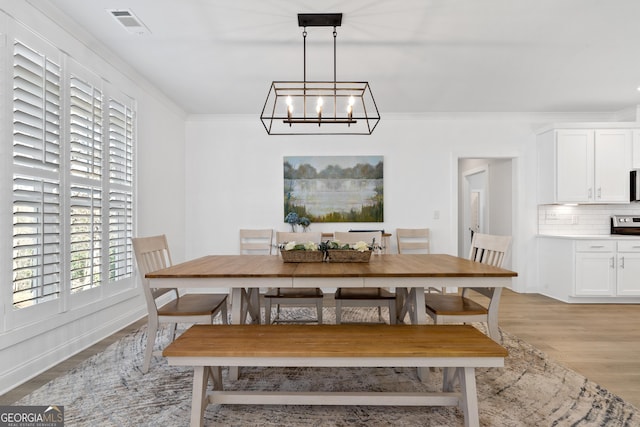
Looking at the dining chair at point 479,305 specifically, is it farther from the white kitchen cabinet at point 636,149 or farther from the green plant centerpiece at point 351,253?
the white kitchen cabinet at point 636,149

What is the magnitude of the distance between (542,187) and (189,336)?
5106mm

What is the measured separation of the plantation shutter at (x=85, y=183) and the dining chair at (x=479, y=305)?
2.70 meters

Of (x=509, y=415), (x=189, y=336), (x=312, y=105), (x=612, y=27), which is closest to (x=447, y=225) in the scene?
(x=312, y=105)

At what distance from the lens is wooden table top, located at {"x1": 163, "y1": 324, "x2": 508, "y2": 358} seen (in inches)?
63.9

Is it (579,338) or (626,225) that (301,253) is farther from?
(626,225)

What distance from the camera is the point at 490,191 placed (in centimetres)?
623

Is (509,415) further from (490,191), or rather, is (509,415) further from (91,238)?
(490,191)

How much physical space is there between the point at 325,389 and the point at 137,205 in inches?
109

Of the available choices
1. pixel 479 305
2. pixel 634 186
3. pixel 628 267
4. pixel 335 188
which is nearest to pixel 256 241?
pixel 335 188

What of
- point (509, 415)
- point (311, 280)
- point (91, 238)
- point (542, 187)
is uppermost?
point (542, 187)

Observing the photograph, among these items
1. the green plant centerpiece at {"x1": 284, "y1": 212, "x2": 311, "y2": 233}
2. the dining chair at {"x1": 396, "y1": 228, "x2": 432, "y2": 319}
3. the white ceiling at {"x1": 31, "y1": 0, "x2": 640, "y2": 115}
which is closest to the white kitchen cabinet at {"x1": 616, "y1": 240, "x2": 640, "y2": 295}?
the white ceiling at {"x1": 31, "y1": 0, "x2": 640, "y2": 115}

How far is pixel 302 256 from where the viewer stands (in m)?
2.58

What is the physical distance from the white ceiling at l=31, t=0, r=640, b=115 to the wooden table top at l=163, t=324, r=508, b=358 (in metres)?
2.15

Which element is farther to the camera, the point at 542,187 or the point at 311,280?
the point at 542,187
